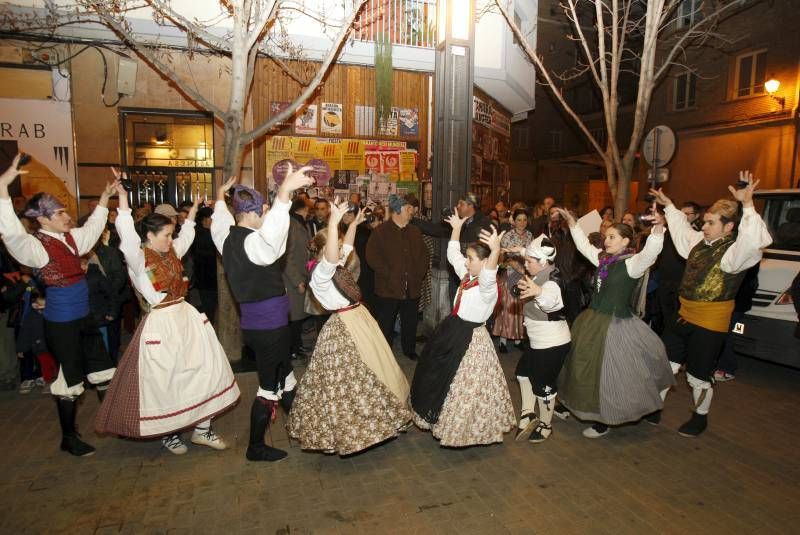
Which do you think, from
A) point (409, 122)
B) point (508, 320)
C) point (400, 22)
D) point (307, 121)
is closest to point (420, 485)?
point (508, 320)

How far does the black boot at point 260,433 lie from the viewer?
4.34 metres

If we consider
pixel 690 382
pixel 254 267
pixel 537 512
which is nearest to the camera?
pixel 537 512

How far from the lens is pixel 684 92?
867 inches

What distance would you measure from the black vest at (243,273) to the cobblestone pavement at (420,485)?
145 cm

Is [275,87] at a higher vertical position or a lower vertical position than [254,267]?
higher

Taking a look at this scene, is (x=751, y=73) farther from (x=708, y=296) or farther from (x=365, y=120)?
(x=708, y=296)

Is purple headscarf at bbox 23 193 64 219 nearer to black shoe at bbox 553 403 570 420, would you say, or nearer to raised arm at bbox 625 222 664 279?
raised arm at bbox 625 222 664 279

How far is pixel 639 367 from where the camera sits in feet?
15.6

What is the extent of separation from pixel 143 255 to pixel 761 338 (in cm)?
668

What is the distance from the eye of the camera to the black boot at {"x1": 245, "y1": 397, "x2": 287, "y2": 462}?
14.2ft

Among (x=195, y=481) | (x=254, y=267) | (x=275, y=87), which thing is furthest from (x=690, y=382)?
(x=275, y=87)

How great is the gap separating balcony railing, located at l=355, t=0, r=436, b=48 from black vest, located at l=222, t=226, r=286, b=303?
9217 millimetres

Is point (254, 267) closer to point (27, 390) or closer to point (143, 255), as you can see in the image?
point (143, 255)

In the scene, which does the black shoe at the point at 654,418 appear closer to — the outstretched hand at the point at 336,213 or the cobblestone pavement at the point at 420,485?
the cobblestone pavement at the point at 420,485
